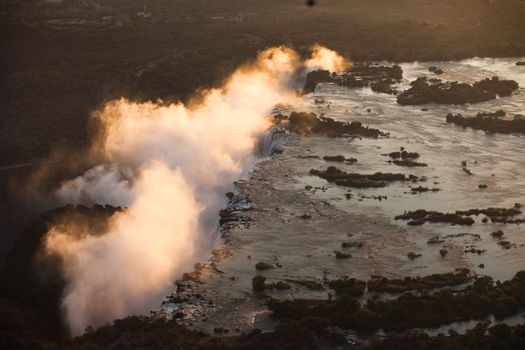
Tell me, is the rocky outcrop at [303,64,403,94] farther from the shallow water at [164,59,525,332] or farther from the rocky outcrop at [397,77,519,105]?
the shallow water at [164,59,525,332]

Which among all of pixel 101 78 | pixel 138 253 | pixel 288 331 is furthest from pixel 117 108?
pixel 288 331

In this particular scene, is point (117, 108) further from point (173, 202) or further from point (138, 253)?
point (138, 253)

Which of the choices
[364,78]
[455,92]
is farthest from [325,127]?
[364,78]

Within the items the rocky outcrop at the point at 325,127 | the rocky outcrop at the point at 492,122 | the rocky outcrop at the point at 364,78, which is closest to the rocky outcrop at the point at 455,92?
the rocky outcrop at the point at 364,78

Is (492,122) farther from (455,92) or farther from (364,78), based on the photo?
(364,78)

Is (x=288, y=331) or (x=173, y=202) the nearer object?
(x=288, y=331)

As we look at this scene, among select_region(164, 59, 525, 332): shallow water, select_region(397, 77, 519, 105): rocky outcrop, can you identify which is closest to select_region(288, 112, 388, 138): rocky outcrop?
select_region(164, 59, 525, 332): shallow water

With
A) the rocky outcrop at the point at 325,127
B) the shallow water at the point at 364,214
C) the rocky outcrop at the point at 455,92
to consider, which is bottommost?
the shallow water at the point at 364,214

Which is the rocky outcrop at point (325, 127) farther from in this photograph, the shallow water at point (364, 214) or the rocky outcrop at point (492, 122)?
the rocky outcrop at point (492, 122)
